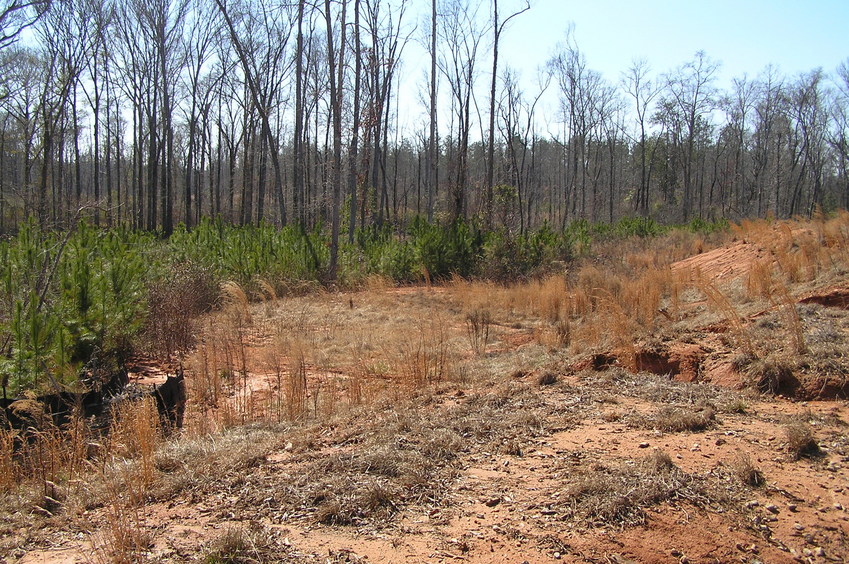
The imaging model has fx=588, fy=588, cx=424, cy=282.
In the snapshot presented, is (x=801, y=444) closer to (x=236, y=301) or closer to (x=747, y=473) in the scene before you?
(x=747, y=473)

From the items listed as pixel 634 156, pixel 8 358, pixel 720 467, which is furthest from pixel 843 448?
pixel 634 156

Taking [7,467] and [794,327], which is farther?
[794,327]

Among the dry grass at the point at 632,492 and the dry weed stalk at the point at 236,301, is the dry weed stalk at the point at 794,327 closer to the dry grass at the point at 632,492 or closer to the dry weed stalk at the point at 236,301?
the dry grass at the point at 632,492

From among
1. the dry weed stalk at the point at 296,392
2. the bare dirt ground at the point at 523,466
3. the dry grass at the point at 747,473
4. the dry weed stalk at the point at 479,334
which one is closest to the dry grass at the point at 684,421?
the bare dirt ground at the point at 523,466

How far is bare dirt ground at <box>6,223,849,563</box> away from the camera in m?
2.75

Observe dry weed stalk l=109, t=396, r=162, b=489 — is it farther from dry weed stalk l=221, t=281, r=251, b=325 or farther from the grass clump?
dry weed stalk l=221, t=281, r=251, b=325

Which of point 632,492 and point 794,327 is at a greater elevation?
point 794,327

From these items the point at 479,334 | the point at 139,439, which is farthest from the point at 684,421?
the point at 479,334

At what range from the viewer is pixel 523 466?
12.0 ft

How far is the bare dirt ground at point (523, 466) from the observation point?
9.01ft

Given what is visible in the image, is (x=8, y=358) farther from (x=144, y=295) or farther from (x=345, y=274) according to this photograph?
(x=345, y=274)

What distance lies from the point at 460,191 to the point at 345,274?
7.16 m

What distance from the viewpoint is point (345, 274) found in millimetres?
14820

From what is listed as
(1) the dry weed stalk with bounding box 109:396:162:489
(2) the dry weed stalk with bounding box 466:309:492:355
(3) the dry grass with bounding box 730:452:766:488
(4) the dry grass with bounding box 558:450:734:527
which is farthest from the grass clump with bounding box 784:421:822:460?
(2) the dry weed stalk with bounding box 466:309:492:355
